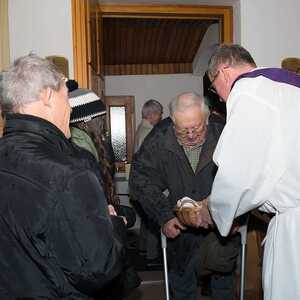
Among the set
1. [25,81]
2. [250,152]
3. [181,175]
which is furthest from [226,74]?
[25,81]

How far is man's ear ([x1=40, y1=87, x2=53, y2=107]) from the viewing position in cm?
136

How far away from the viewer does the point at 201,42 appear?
7.11 m

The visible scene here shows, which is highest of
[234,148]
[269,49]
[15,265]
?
[269,49]

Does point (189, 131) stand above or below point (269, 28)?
below

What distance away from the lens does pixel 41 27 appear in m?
3.19

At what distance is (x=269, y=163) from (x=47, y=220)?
0.89 meters

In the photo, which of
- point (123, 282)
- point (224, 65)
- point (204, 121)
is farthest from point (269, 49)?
point (123, 282)

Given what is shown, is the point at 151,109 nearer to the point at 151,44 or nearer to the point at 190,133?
the point at 151,44

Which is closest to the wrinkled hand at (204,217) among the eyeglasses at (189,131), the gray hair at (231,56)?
the eyeglasses at (189,131)

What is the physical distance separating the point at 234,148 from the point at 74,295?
804 millimetres

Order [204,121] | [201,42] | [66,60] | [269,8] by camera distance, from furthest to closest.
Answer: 1. [201,42]
2. [269,8]
3. [66,60]
4. [204,121]

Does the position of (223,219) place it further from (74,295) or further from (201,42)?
(201,42)

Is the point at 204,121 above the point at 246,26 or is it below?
below

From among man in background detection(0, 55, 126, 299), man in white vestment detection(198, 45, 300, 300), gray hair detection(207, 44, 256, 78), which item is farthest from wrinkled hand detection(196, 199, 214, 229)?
man in background detection(0, 55, 126, 299)
